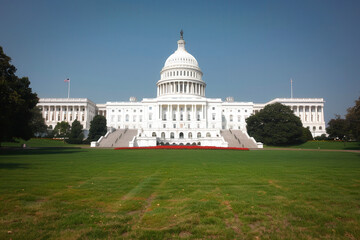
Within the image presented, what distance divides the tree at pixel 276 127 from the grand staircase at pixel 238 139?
3334 millimetres

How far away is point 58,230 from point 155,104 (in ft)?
305

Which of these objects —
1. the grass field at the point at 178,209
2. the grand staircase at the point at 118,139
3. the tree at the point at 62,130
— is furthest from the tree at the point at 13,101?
the tree at the point at 62,130

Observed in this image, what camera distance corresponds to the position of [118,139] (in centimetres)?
6944

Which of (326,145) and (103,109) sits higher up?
(103,109)

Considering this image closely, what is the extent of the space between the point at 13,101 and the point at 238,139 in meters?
55.5

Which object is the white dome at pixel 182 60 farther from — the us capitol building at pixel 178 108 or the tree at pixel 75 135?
the tree at pixel 75 135

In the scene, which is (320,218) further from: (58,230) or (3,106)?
(3,106)

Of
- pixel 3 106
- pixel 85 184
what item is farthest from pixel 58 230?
pixel 3 106

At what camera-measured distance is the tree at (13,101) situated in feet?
90.0

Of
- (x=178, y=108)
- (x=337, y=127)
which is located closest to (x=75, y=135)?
(x=178, y=108)

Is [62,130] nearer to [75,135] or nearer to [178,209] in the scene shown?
[75,135]

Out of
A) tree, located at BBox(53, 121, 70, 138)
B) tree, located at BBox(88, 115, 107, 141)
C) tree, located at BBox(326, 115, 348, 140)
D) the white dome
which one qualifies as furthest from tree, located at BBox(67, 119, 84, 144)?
tree, located at BBox(326, 115, 348, 140)

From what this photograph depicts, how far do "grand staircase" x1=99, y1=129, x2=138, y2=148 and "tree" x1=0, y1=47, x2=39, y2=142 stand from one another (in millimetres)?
26703

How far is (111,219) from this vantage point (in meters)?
6.64
